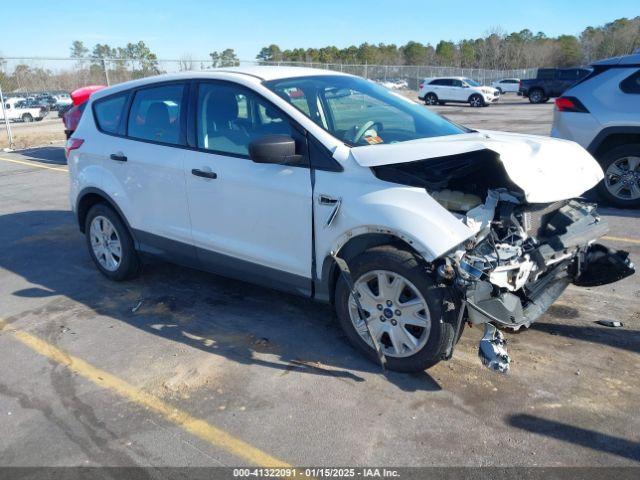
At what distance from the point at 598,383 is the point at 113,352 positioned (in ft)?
10.8

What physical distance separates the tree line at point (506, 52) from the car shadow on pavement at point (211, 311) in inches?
2928

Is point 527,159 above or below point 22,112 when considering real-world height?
above

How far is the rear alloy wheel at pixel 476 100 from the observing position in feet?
107

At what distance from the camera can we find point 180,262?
15.5 ft

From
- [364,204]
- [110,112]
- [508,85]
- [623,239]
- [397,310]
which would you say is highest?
[110,112]

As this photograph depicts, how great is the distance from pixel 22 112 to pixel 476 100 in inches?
1056

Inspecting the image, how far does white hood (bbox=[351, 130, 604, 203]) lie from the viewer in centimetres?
324

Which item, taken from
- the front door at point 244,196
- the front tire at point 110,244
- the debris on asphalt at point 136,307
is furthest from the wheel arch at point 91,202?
the front door at point 244,196

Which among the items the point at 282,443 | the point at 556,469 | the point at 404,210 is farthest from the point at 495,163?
the point at 282,443

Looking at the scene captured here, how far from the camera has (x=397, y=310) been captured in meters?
3.43

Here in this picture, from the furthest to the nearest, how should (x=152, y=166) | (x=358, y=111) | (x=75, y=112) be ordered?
(x=75, y=112)
(x=152, y=166)
(x=358, y=111)

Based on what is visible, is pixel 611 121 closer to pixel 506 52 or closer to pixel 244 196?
pixel 244 196

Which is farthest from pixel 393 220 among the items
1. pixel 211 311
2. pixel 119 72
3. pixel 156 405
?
pixel 119 72

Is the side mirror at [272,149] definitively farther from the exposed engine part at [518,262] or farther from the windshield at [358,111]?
the exposed engine part at [518,262]
